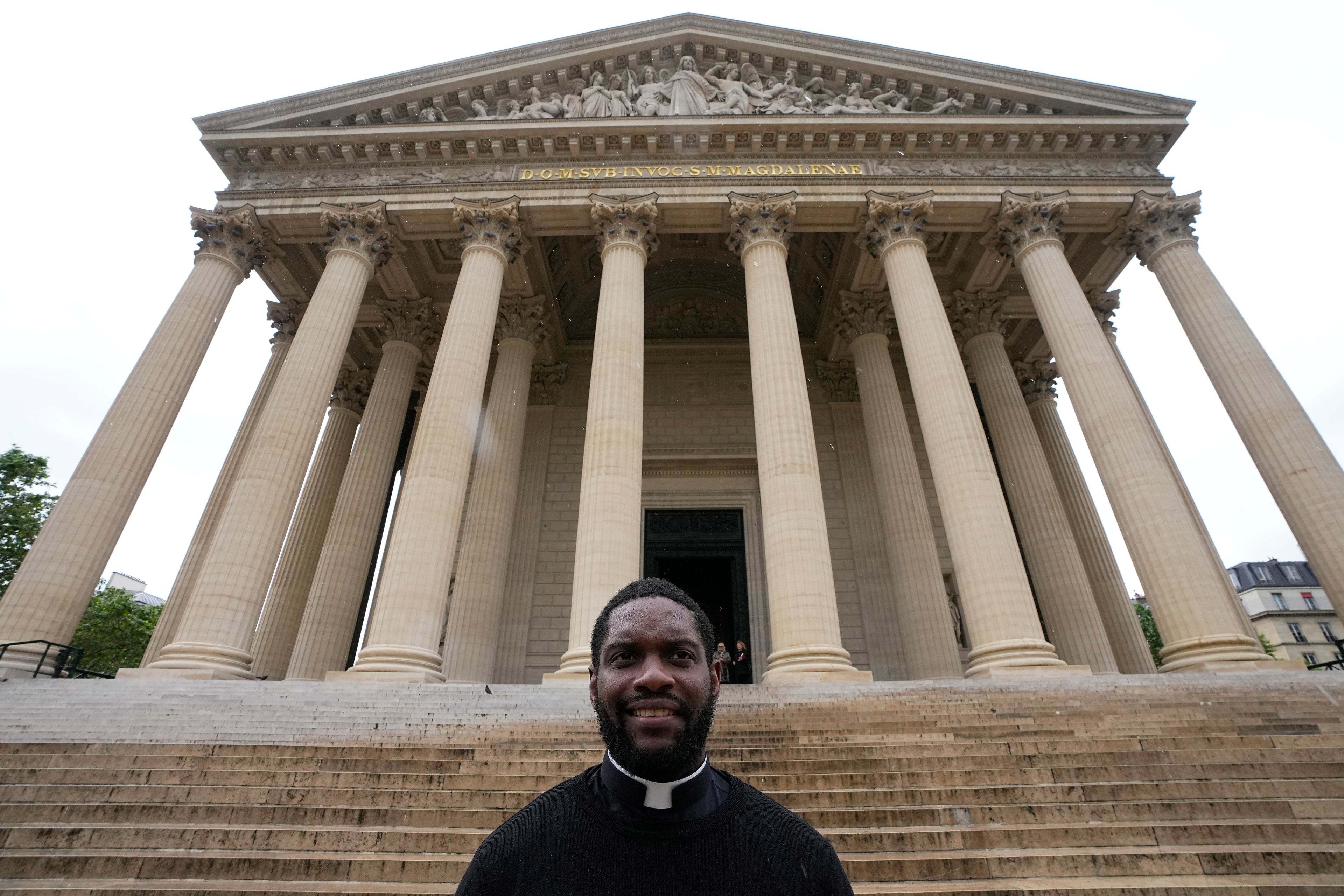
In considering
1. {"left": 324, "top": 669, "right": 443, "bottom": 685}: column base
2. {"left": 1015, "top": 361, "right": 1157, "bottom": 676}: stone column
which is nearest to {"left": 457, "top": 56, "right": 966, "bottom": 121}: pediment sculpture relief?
{"left": 1015, "top": 361, "right": 1157, "bottom": 676}: stone column

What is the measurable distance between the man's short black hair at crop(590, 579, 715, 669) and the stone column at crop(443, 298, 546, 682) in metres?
16.2

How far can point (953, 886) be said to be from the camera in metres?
4.77

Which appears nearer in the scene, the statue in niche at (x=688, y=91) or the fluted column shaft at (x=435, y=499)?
the fluted column shaft at (x=435, y=499)

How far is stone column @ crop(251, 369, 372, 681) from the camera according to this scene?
59.0ft

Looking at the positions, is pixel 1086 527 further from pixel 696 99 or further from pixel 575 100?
pixel 575 100

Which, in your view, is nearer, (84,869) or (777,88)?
(84,869)

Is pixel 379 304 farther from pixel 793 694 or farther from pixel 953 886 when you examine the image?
pixel 953 886

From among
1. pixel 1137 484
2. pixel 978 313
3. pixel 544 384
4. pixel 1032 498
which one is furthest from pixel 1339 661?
pixel 544 384

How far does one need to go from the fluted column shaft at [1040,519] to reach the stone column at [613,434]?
11.1m

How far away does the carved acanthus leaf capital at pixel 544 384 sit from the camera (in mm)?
23797

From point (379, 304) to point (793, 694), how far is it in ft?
57.7

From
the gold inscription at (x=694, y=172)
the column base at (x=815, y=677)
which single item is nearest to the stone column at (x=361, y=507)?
the gold inscription at (x=694, y=172)

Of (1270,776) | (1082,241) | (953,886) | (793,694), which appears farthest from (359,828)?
(1082,241)

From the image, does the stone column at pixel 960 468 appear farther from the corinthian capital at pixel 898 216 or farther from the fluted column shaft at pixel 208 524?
the fluted column shaft at pixel 208 524
